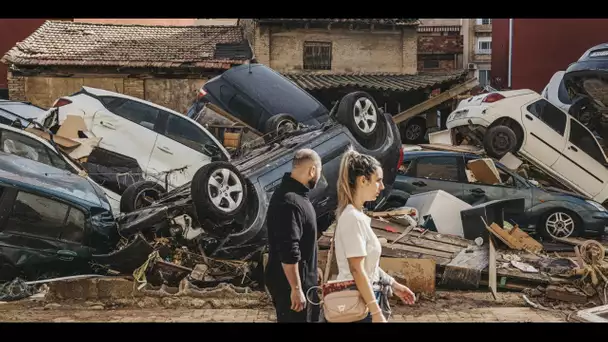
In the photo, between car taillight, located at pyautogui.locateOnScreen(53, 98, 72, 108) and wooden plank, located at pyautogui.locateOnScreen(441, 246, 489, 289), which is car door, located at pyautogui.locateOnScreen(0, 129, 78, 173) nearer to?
car taillight, located at pyautogui.locateOnScreen(53, 98, 72, 108)

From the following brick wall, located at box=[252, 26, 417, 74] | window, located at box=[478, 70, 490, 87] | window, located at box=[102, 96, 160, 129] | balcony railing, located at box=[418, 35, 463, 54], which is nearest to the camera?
window, located at box=[102, 96, 160, 129]

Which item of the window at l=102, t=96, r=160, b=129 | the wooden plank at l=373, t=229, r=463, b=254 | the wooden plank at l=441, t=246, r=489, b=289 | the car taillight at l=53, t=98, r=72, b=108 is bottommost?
the wooden plank at l=441, t=246, r=489, b=289

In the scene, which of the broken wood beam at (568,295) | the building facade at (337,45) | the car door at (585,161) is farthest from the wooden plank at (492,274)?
the building facade at (337,45)

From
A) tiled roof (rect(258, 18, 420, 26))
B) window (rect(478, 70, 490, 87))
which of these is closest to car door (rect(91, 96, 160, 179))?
tiled roof (rect(258, 18, 420, 26))

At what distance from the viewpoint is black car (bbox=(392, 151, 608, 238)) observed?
838 centimetres

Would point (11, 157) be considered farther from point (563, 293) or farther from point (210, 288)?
point (563, 293)

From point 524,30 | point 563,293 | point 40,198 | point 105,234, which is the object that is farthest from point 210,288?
point 524,30

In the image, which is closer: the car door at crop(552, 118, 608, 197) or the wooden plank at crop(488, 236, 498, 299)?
the wooden plank at crop(488, 236, 498, 299)

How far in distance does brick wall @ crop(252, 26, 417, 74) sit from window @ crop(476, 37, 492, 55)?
0.85m

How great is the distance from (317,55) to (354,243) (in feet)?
16.0

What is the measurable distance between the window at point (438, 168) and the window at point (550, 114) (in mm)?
1051

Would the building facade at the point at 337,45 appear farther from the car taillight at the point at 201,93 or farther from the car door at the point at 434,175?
the car door at the point at 434,175

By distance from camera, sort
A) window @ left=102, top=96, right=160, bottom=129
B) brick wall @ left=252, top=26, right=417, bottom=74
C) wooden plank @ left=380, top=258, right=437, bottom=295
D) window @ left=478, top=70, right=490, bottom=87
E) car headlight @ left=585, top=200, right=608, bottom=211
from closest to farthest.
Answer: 1. wooden plank @ left=380, top=258, right=437, bottom=295
2. window @ left=102, top=96, right=160, bottom=129
3. car headlight @ left=585, top=200, right=608, bottom=211
4. window @ left=478, top=70, right=490, bottom=87
5. brick wall @ left=252, top=26, right=417, bottom=74

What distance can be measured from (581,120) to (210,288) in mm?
4421
